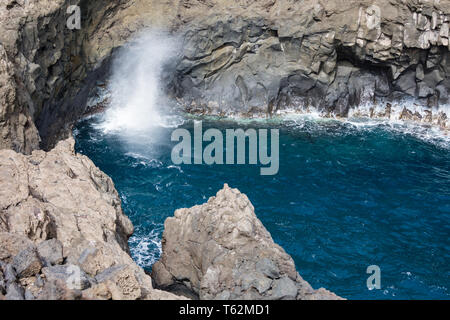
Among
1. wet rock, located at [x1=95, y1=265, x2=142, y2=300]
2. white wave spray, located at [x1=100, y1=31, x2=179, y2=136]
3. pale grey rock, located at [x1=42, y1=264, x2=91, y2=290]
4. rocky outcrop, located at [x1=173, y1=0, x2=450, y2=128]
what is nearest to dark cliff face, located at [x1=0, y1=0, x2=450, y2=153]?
rocky outcrop, located at [x1=173, y1=0, x2=450, y2=128]

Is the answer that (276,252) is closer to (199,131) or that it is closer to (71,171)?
(71,171)

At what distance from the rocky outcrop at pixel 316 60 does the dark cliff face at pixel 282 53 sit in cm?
6

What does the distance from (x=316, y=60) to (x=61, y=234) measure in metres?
24.2

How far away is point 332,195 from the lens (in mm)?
25891

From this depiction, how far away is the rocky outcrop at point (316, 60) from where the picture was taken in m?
32.7

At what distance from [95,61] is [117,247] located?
21780 millimetres

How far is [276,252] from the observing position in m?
13.5

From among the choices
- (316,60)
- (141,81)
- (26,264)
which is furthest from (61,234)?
(316,60)

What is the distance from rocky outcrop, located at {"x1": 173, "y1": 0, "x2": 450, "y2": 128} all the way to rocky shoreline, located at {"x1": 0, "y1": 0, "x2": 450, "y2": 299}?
68 mm

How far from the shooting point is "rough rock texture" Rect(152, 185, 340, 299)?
490 inches

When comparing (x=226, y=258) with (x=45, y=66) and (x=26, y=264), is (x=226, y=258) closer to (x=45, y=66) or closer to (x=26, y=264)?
(x=26, y=264)

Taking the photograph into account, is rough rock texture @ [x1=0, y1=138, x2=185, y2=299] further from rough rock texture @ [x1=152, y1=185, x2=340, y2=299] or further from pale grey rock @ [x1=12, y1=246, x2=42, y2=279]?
rough rock texture @ [x1=152, y1=185, x2=340, y2=299]

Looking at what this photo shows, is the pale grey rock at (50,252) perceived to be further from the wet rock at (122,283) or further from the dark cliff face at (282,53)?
the dark cliff face at (282,53)
